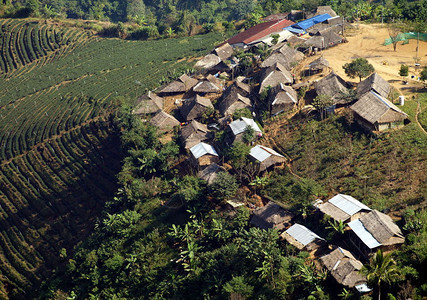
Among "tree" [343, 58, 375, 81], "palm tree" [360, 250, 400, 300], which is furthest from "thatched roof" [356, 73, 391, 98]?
"palm tree" [360, 250, 400, 300]

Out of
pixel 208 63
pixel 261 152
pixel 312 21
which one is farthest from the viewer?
pixel 312 21

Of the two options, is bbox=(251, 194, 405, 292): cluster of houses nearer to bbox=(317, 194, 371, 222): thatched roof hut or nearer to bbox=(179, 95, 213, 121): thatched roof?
bbox=(317, 194, 371, 222): thatched roof hut

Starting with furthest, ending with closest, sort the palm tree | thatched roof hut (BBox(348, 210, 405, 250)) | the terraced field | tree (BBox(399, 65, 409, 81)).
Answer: tree (BBox(399, 65, 409, 81)), the terraced field, thatched roof hut (BBox(348, 210, 405, 250)), the palm tree

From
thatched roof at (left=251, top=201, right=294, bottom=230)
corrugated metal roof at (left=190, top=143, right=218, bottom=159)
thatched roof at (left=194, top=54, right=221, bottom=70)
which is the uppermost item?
thatched roof at (left=194, top=54, right=221, bottom=70)

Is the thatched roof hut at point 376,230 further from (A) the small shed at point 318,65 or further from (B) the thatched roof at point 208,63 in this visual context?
(B) the thatched roof at point 208,63

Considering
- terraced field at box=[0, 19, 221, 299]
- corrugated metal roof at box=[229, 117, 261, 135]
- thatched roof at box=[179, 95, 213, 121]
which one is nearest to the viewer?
corrugated metal roof at box=[229, 117, 261, 135]

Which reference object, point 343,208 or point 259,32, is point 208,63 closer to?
point 259,32

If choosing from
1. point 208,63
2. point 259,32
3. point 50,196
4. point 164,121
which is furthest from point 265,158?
point 259,32
